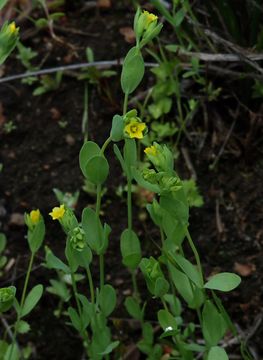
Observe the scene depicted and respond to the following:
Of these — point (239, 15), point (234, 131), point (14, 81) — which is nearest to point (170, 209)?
point (234, 131)

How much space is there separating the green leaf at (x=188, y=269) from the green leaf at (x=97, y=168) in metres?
0.21

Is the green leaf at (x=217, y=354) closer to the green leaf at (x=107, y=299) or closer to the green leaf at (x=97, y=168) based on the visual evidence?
the green leaf at (x=107, y=299)

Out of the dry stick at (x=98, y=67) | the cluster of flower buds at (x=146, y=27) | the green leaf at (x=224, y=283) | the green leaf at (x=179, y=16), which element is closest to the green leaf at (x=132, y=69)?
the cluster of flower buds at (x=146, y=27)

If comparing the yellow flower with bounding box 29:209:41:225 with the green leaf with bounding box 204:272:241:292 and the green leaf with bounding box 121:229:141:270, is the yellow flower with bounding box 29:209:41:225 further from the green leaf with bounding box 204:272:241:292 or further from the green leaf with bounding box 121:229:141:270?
the green leaf with bounding box 204:272:241:292

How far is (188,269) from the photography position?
1.45 metres

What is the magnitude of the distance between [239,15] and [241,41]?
0.30 ft

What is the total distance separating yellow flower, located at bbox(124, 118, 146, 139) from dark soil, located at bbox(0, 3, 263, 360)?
1.69 ft

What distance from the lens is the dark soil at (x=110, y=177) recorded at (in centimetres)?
194

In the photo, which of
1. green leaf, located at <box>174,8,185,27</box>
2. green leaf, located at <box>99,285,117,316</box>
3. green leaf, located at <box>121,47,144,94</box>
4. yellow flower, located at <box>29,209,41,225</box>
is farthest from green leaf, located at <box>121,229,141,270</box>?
green leaf, located at <box>174,8,185,27</box>

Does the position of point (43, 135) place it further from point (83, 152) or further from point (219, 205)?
point (83, 152)

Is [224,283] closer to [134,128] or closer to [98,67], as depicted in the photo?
[134,128]

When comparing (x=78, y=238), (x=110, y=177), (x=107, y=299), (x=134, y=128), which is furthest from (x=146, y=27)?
(x=110, y=177)

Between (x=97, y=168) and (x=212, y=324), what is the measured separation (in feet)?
1.26

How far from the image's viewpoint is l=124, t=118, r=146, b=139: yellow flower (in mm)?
1377
